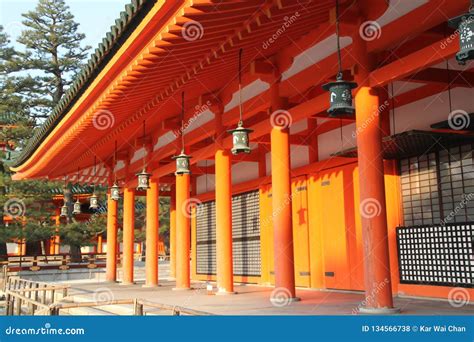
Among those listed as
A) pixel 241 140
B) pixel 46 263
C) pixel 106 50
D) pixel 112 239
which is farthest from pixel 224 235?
pixel 46 263

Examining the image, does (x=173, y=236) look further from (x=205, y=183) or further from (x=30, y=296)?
(x=30, y=296)

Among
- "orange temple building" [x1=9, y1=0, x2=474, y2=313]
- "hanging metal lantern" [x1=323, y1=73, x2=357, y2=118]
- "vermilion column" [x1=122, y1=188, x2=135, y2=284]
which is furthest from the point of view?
"vermilion column" [x1=122, y1=188, x2=135, y2=284]

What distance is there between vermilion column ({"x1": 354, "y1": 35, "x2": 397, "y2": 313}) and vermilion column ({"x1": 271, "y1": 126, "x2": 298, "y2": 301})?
2.17 metres

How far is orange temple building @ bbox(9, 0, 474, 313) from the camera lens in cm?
720

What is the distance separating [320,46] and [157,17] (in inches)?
A: 125

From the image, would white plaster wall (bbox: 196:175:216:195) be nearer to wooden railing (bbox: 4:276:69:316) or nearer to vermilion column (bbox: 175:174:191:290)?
vermilion column (bbox: 175:174:191:290)

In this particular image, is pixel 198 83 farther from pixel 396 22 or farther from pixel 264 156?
pixel 264 156

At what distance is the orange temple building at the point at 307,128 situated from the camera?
720 cm

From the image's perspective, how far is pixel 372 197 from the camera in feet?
23.6

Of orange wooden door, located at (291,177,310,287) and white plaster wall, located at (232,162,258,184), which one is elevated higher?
white plaster wall, located at (232,162,258,184)

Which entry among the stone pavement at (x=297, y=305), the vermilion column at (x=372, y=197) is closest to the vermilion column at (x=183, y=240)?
the stone pavement at (x=297, y=305)

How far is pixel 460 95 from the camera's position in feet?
30.7

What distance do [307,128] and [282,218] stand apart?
4.26 metres

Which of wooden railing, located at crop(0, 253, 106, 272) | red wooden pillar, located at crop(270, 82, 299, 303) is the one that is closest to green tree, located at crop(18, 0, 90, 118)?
wooden railing, located at crop(0, 253, 106, 272)
